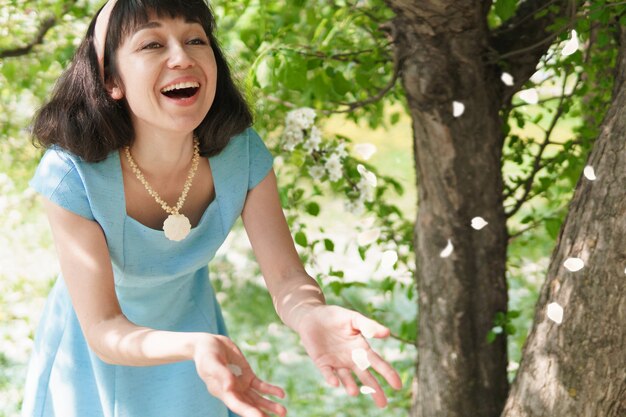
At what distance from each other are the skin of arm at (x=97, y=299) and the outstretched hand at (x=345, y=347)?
10.8 inches

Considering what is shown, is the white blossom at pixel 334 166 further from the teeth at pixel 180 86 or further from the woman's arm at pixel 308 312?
the teeth at pixel 180 86

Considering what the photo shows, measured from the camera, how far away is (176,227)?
1907 millimetres

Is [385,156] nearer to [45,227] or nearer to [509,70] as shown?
[45,227]

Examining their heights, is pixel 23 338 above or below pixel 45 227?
below

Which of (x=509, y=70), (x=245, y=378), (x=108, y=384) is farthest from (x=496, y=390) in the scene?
(x=245, y=378)

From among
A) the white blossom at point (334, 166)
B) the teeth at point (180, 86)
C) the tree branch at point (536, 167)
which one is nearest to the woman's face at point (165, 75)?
the teeth at point (180, 86)

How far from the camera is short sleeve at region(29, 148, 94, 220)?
1745mm

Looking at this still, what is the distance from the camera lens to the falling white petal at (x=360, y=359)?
1443 mm

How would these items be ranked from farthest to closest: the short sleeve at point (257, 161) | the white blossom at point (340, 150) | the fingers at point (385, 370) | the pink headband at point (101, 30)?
the white blossom at point (340, 150) < the short sleeve at point (257, 161) < the pink headband at point (101, 30) < the fingers at point (385, 370)

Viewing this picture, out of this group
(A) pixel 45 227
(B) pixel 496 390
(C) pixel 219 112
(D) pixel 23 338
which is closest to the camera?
(C) pixel 219 112

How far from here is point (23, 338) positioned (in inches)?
153

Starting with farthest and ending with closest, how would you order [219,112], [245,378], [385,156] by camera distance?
[385,156], [219,112], [245,378]

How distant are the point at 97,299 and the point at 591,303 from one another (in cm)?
103

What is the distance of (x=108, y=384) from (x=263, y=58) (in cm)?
88
